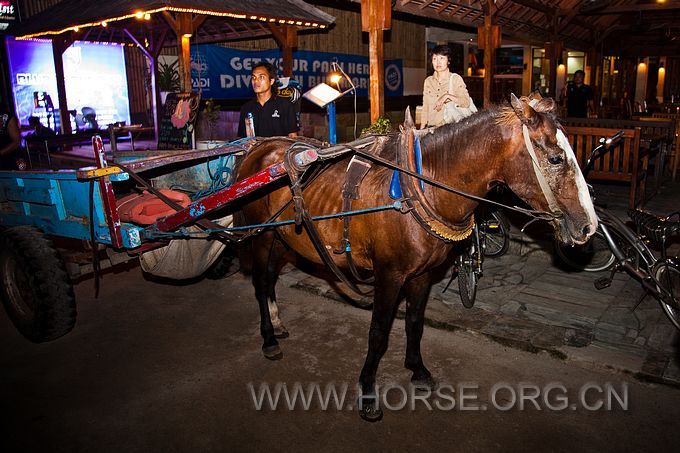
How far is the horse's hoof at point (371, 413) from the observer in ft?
13.0

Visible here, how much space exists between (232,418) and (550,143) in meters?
3.08

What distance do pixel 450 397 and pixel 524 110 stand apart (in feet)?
7.98

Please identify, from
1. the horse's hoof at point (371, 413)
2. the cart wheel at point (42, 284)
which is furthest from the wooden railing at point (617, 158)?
the cart wheel at point (42, 284)

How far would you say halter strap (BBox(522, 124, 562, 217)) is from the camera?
314cm

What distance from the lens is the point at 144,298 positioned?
650 centimetres

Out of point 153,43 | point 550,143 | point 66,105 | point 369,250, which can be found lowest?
point 369,250

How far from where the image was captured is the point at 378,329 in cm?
402

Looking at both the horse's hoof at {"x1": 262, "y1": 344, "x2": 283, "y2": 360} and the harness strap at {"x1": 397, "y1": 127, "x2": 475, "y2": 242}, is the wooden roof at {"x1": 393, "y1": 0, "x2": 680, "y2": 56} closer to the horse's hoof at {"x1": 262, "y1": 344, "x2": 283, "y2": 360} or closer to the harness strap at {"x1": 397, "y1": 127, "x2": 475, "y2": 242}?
the harness strap at {"x1": 397, "y1": 127, "x2": 475, "y2": 242}


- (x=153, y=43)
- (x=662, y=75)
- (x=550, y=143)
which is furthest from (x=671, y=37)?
(x=550, y=143)

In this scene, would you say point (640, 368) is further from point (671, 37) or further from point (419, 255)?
point (671, 37)

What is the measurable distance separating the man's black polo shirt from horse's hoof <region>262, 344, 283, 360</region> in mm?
2764

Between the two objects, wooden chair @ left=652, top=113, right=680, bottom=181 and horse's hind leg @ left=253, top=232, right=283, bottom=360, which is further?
wooden chair @ left=652, top=113, right=680, bottom=181

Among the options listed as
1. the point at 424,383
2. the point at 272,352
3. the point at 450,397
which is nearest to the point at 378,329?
the point at 424,383

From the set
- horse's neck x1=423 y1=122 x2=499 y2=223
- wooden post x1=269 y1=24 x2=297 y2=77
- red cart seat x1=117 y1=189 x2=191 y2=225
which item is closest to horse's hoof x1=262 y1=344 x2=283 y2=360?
red cart seat x1=117 y1=189 x2=191 y2=225
